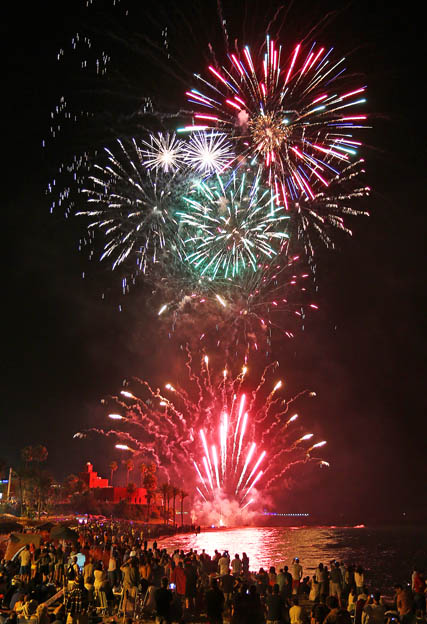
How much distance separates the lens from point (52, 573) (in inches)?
741

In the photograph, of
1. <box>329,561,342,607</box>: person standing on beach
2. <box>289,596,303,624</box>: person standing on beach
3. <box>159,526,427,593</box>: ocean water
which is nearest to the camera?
<box>289,596,303,624</box>: person standing on beach

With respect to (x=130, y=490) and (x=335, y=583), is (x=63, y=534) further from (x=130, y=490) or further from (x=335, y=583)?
(x=130, y=490)

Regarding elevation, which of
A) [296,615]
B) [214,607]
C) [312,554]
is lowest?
[312,554]

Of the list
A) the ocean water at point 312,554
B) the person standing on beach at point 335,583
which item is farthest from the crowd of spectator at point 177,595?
the ocean water at point 312,554

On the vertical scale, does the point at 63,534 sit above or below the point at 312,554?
above

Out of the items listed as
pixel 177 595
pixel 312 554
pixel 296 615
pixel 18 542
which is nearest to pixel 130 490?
pixel 312 554

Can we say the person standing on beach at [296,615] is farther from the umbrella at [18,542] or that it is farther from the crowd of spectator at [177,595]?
the umbrella at [18,542]

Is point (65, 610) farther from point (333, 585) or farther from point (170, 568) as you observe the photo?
point (333, 585)

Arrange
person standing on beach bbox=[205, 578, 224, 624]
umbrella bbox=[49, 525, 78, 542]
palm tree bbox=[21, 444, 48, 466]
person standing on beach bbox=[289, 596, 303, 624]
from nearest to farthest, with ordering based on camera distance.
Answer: person standing on beach bbox=[205, 578, 224, 624] → person standing on beach bbox=[289, 596, 303, 624] → umbrella bbox=[49, 525, 78, 542] → palm tree bbox=[21, 444, 48, 466]

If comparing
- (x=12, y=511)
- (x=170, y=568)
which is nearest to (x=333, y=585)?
(x=170, y=568)

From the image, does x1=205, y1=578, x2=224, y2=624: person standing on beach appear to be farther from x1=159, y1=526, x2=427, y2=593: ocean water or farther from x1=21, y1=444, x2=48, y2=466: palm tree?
x1=21, y1=444, x2=48, y2=466: palm tree

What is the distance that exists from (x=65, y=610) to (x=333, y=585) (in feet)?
27.6

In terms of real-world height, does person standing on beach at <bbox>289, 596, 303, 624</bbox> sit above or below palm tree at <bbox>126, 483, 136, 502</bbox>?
below

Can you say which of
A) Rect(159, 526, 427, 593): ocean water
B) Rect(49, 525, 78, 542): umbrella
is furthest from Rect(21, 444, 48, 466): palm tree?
Rect(49, 525, 78, 542): umbrella
